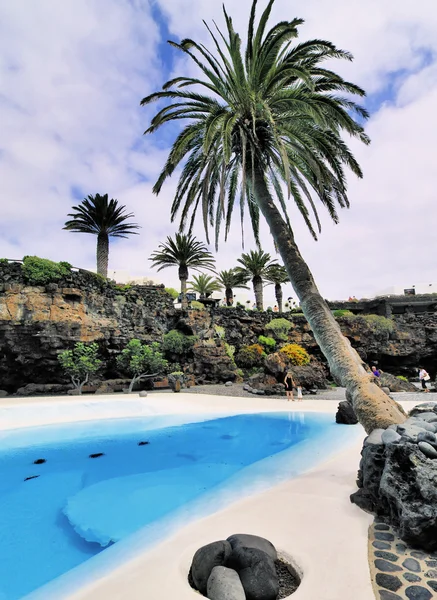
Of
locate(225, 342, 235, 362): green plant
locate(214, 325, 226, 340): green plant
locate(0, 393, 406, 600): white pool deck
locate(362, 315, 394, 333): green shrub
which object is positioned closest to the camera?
locate(0, 393, 406, 600): white pool deck

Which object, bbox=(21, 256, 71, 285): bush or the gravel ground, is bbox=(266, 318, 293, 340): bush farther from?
bbox=(21, 256, 71, 285): bush

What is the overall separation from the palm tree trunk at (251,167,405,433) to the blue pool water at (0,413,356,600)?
2.68 m

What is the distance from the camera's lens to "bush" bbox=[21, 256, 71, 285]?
20.4 meters

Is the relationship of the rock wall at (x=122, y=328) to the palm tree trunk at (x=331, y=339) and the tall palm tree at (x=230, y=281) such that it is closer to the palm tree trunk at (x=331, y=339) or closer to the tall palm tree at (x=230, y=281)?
the tall palm tree at (x=230, y=281)

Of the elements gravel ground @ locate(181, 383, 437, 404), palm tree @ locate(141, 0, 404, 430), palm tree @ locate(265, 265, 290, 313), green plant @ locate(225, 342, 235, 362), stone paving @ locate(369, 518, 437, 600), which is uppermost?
palm tree @ locate(265, 265, 290, 313)

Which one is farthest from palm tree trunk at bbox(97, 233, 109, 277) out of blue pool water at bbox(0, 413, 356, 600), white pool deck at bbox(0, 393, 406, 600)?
white pool deck at bbox(0, 393, 406, 600)

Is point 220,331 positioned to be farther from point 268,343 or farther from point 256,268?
point 256,268

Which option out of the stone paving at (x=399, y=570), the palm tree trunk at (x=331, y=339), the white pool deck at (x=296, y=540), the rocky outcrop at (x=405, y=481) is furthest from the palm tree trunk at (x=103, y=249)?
the stone paving at (x=399, y=570)

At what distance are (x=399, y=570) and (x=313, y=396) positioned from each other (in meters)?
16.8

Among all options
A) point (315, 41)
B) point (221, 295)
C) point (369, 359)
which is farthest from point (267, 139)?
point (221, 295)

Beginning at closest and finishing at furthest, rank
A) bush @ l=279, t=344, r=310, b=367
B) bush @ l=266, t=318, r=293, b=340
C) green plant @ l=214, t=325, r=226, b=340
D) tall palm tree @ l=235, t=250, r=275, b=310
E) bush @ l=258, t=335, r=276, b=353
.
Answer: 1. bush @ l=279, t=344, r=310, b=367
2. green plant @ l=214, t=325, r=226, b=340
3. bush @ l=258, t=335, r=276, b=353
4. bush @ l=266, t=318, r=293, b=340
5. tall palm tree @ l=235, t=250, r=275, b=310

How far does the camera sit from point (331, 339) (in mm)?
6660

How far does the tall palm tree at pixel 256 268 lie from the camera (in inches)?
1543

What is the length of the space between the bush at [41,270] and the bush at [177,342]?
351 inches
